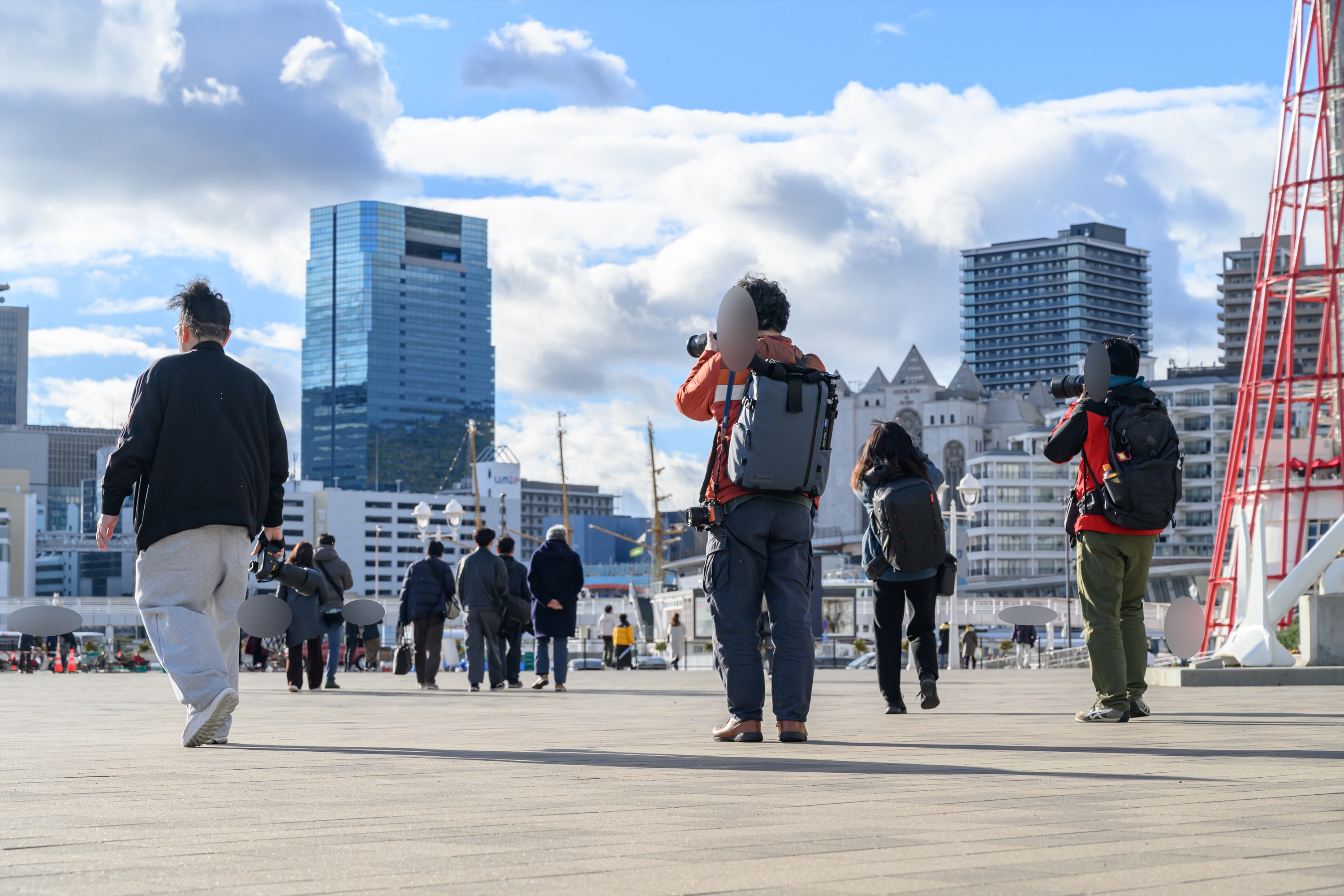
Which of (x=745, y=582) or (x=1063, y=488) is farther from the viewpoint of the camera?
(x=1063, y=488)

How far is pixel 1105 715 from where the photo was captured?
26.6ft

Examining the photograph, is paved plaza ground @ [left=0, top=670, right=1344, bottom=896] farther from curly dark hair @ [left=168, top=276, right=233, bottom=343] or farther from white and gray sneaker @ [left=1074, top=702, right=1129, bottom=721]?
curly dark hair @ [left=168, top=276, right=233, bottom=343]

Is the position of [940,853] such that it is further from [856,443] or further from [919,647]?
[856,443]

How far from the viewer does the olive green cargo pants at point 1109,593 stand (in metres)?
8.14

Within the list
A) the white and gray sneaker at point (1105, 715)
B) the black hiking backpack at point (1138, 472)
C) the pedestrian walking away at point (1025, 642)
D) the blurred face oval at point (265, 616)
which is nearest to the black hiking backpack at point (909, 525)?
the black hiking backpack at point (1138, 472)

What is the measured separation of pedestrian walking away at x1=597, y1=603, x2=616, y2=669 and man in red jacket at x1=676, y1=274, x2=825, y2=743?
115 ft

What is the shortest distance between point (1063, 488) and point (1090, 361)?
493 ft

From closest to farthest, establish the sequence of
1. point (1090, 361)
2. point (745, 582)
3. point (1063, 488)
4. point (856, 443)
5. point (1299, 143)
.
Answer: point (745, 582), point (1090, 361), point (1299, 143), point (1063, 488), point (856, 443)

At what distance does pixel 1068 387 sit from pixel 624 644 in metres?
33.3

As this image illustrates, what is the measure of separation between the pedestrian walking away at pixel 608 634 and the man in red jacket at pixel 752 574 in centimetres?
3515

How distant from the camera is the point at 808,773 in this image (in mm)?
5094

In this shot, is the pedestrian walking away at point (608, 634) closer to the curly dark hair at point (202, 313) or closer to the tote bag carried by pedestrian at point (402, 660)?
the tote bag carried by pedestrian at point (402, 660)

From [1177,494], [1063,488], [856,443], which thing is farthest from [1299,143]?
[856,443]

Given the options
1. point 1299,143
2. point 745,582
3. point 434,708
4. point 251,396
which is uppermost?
point 1299,143
